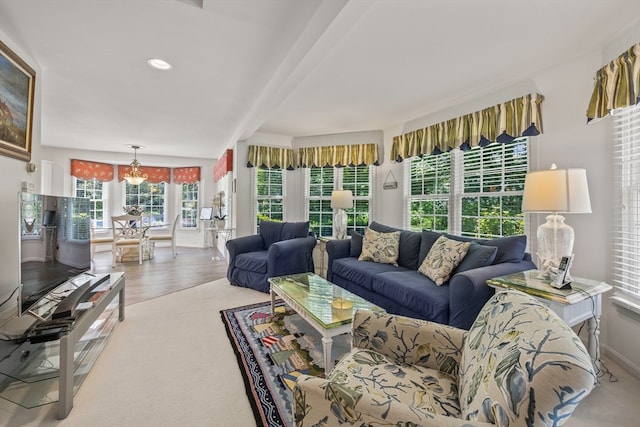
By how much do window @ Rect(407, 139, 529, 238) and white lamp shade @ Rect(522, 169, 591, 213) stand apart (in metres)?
1.05

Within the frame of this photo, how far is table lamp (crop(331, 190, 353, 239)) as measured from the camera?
4000 mm

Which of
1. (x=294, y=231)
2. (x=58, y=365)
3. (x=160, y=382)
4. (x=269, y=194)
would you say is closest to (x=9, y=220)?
(x=58, y=365)

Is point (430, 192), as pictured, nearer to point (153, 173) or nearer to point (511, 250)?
point (511, 250)

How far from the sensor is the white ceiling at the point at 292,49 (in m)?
1.77

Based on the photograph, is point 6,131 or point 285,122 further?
point 285,122

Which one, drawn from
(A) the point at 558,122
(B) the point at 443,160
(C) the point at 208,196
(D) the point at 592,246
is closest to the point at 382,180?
(B) the point at 443,160

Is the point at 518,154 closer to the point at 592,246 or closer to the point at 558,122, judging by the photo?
the point at 558,122

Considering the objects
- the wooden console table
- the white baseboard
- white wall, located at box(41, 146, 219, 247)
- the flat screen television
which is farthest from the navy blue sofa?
white wall, located at box(41, 146, 219, 247)

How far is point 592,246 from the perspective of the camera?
2.27 meters

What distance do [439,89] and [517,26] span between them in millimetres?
1069

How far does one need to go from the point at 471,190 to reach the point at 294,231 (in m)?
2.41

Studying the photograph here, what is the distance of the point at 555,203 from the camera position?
1853 millimetres

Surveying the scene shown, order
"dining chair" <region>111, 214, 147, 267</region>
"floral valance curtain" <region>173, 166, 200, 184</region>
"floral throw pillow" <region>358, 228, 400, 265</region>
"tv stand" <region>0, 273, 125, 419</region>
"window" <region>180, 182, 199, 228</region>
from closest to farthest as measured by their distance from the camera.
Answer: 1. "tv stand" <region>0, 273, 125, 419</region>
2. "floral throw pillow" <region>358, 228, 400, 265</region>
3. "dining chair" <region>111, 214, 147, 267</region>
4. "floral valance curtain" <region>173, 166, 200, 184</region>
5. "window" <region>180, 182, 199, 228</region>

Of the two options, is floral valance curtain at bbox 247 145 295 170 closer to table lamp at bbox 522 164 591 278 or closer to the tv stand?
the tv stand
